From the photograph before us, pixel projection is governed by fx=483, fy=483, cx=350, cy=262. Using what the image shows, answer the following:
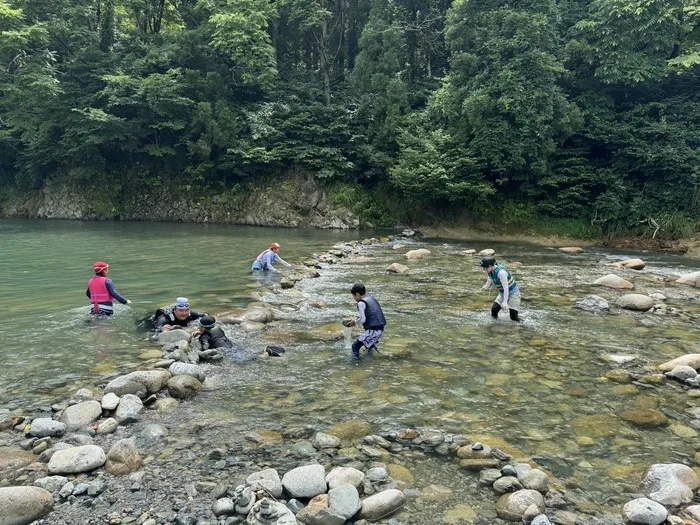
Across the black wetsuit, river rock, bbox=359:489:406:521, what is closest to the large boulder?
the black wetsuit

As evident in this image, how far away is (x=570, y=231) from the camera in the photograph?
2525 cm

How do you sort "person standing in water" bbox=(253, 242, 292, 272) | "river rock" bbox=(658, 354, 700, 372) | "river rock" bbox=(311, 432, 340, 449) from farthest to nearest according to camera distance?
1. "person standing in water" bbox=(253, 242, 292, 272)
2. "river rock" bbox=(658, 354, 700, 372)
3. "river rock" bbox=(311, 432, 340, 449)

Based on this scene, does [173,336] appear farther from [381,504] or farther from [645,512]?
[645,512]

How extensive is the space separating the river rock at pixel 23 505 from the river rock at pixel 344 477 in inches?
91.3

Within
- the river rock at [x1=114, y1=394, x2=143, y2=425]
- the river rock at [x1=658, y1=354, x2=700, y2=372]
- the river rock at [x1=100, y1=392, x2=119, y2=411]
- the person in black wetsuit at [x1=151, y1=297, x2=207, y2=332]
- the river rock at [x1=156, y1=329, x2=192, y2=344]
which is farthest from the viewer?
the person in black wetsuit at [x1=151, y1=297, x2=207, y2=332]

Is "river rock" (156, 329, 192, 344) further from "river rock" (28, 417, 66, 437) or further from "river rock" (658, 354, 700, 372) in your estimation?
"river rock" (658, 354, 700, 372)

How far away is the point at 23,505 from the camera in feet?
12.5

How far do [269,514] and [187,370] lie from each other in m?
3.31

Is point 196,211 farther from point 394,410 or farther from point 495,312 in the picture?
point 394,410

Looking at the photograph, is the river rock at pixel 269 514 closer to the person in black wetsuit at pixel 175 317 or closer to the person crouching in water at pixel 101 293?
the person in black wetsuit at pixel 175 317

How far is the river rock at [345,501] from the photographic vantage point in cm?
398

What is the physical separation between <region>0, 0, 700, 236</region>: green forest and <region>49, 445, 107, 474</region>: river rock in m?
22.8

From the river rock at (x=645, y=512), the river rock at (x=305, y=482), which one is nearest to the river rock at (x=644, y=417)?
the river rock at (x=645, y=512)

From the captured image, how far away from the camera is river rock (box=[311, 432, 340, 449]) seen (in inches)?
199
